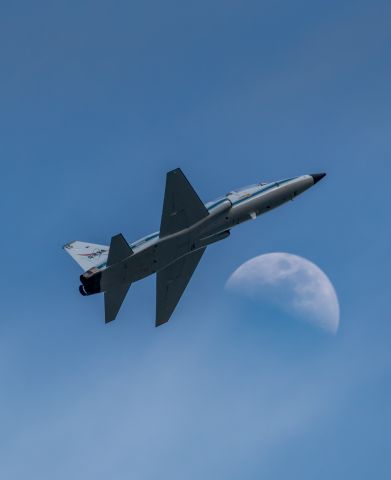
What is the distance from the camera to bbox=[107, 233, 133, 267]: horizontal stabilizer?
4759cm

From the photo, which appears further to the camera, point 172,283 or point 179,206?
point 172,283

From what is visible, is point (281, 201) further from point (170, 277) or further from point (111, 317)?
point (111, 317)

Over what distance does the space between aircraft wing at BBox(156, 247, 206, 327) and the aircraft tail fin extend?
4.16 meters

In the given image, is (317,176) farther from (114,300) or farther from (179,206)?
(114,300)

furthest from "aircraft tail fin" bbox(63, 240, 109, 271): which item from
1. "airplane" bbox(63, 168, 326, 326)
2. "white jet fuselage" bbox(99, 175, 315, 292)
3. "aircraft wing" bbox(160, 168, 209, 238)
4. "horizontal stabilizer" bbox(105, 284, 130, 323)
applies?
"aircraft wing" bbox(160, 168, 209, 238)

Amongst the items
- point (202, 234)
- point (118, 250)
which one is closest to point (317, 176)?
point (202, 234)

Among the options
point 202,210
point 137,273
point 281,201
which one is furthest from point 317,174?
point 137,273

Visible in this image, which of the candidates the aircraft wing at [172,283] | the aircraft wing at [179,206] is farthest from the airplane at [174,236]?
the aircraft wing at [172,283]

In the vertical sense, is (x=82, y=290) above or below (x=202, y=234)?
above

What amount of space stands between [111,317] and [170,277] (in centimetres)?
499

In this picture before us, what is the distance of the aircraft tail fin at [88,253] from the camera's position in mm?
49781

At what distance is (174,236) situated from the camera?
49.3 metres

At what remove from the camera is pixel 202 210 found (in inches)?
1943

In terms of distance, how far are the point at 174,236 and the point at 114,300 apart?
491cm
